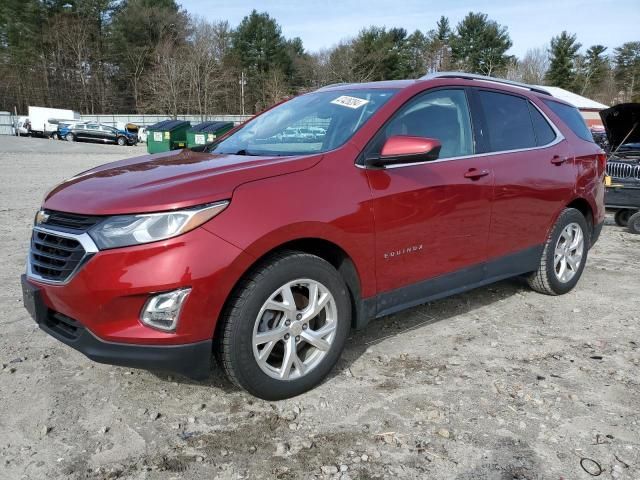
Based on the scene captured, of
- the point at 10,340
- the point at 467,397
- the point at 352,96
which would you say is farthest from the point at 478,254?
the point at 10,340

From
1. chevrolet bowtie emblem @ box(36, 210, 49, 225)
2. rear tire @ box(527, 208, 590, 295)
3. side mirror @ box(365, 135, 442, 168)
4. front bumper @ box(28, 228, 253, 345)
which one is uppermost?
side mirror @ box(365, 135, 442, 168)

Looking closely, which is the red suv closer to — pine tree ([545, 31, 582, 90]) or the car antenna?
the car antenna

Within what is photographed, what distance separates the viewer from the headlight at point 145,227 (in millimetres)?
2428

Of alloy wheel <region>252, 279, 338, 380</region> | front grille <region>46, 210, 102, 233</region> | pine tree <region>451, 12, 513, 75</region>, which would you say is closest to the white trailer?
pine tree <region>451, 12, 513, 75</region>

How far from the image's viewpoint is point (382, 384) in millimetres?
3109

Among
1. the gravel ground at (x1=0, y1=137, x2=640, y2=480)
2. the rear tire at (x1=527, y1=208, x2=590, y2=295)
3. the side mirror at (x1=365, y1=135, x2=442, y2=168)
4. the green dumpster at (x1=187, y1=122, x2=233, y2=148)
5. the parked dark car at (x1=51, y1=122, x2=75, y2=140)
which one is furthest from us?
the parked dark car at (x1=51, y1=122, x2=75, y2=140)

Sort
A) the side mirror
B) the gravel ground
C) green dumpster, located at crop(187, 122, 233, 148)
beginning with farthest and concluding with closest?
green dumpster, located at crop(187, 122, 233, 148) → the side mirror → the gravel ground

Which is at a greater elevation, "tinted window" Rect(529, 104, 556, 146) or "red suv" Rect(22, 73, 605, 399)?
"tinted window" Rect(529, 104, 556, 146)

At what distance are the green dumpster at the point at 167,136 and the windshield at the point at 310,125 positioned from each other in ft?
57.2

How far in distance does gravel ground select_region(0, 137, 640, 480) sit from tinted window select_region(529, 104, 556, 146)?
4.77 feet

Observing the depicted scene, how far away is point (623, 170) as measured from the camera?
7.89m

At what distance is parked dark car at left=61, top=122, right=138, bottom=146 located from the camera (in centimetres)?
3697

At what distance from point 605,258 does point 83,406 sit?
574 centimetres

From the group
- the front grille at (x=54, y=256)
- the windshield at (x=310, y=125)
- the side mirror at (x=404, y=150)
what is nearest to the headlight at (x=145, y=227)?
the front grille at (x=54, y=256)
